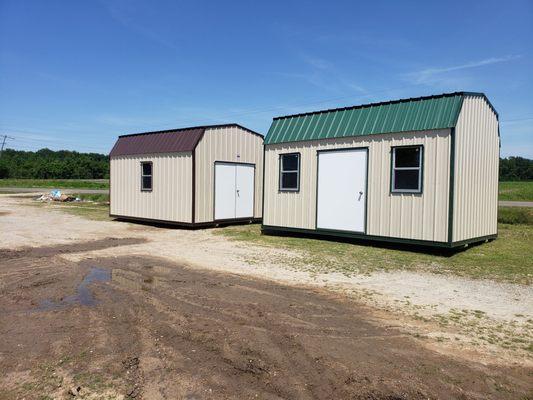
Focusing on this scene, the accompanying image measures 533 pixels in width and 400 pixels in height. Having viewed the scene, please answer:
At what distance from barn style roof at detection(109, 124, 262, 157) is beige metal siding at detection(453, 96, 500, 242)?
26.9 feet

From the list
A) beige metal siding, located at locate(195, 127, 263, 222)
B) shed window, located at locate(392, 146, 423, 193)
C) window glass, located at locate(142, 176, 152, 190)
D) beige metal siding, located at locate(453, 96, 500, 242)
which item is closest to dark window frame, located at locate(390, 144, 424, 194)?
shed window, located at locate(392, 146, 423, 193)

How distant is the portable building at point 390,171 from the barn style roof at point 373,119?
26 mm

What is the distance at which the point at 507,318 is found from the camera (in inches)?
214

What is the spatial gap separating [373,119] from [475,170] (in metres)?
2.80

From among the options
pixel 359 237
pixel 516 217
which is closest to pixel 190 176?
pixel 359 237

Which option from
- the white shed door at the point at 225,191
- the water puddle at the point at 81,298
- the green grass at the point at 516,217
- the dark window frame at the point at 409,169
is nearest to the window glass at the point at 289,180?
the white shed door at the point at 225,191

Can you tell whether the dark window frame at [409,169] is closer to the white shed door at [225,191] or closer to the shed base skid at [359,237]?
the shed base skid at [359,237]

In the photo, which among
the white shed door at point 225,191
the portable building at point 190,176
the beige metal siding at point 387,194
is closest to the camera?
the beige metal siding at point 387,194

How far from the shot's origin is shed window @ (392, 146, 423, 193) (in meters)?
10.3

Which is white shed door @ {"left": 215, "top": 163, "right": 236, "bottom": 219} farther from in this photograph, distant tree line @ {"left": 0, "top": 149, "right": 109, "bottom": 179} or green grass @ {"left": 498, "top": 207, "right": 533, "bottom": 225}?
distant tree line @ {"left": 0, "top": 149, "right": 109, "bottom": 179}

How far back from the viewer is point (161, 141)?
628 inches

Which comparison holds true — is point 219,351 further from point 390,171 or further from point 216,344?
point 390,171

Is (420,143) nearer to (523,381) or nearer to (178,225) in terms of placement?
(523,381)

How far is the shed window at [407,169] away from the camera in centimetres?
1034
